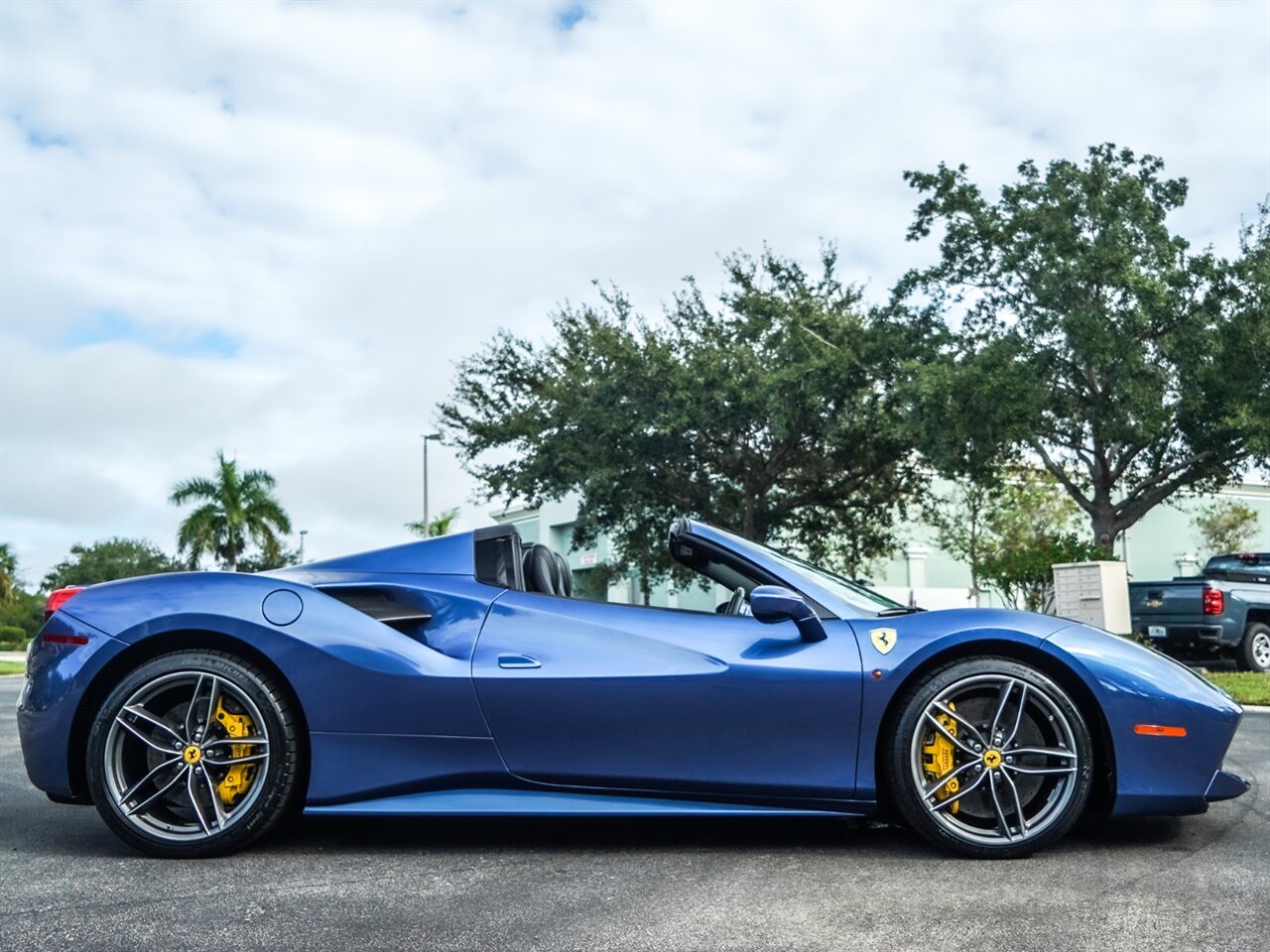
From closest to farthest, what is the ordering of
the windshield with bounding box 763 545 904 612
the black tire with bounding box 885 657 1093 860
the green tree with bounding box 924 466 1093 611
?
the black tire with bounding box 885 657 1093 860
the windshield with bounding box 763 545 904 612
the green tree with bounding box 924 466 1093 611

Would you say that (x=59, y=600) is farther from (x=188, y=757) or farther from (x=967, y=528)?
(x=967, y=528)

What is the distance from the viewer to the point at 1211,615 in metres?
16.5

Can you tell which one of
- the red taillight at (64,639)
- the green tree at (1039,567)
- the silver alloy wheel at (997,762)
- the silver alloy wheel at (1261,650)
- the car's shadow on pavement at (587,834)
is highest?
the green tree at (1039,567)

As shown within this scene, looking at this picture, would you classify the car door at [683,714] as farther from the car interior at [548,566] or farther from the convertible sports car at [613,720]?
the car interior at [548,566]

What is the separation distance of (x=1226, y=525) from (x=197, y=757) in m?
47.0

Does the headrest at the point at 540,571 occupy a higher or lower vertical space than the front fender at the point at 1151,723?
higher

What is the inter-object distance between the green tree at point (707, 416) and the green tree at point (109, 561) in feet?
148

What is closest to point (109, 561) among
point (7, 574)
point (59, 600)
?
point (7, 574)

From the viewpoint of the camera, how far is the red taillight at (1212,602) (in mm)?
16453

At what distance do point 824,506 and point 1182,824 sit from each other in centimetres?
2716

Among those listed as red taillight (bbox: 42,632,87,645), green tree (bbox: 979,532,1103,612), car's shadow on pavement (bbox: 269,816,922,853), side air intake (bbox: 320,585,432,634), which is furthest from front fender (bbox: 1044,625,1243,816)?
green tree (bbox: 979,532,1103,612)

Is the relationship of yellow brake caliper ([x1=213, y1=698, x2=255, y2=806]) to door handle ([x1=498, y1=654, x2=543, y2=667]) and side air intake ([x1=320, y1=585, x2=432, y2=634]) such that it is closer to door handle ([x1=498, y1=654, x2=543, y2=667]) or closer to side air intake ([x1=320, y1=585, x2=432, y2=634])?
side air intake ([x1=320, y1=585, x2=432, y2=634])

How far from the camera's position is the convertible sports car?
4.16 m

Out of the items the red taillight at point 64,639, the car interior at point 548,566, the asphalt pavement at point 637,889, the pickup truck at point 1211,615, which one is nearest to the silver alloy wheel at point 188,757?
the asphalt pavement at point 637,889
